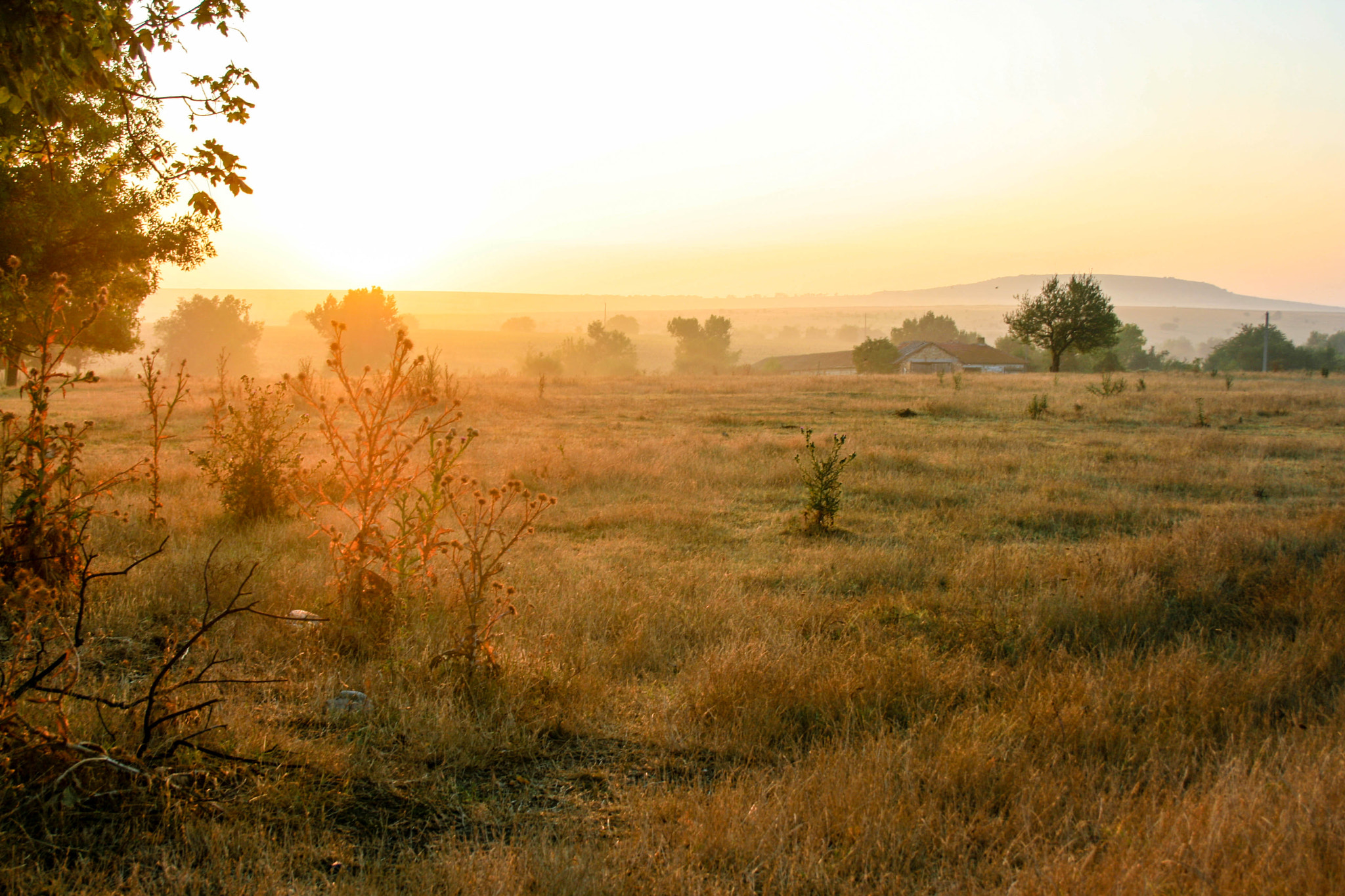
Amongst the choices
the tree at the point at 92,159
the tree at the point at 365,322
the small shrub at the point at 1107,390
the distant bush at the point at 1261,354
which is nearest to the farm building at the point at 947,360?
the distant bush at the point at 1261,354

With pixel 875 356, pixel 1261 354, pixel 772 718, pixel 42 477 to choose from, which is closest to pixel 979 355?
pixel 875 356

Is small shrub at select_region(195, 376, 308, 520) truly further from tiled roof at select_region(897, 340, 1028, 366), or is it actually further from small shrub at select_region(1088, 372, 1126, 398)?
tiled roof at select_region(897, 340, 1028, 366)

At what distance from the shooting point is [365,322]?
5388 cm

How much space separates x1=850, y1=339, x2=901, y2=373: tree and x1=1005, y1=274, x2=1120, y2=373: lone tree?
14.6 metres

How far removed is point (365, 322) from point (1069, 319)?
44.6 metres

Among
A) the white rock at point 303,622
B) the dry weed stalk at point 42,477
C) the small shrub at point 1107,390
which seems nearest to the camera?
the dry weed stalk at point 42,477

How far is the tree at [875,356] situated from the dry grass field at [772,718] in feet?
163

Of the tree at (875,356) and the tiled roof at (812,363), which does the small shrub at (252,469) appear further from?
the tiled roof at (812,363)

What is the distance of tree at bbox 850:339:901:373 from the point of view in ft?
186

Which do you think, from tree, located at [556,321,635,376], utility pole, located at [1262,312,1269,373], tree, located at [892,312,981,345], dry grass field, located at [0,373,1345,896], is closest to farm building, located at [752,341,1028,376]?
utility pole, located at [1262,312,1269,373]

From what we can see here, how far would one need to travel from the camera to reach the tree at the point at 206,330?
204 ft

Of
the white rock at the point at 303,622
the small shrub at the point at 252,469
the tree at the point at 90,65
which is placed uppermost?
the tree at the point at 90,65

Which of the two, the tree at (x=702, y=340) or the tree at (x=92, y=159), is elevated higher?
the tree at (x=702, y=340)

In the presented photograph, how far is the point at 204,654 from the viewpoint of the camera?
3822mm
